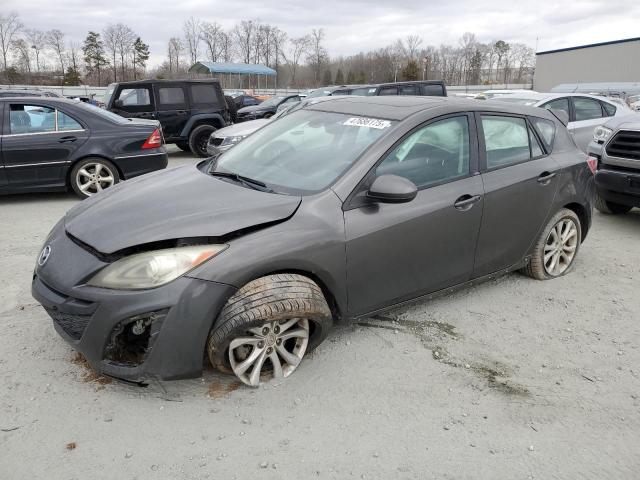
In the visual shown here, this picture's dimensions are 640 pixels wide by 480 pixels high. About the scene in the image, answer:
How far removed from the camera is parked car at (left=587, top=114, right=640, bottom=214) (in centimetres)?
587

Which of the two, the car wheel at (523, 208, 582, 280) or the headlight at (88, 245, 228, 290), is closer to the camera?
the headlight at (88, 245, 228, 290)

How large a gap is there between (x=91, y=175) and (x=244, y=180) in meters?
4.90

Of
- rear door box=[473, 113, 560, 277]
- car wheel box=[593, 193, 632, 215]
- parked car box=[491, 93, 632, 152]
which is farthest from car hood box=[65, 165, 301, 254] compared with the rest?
parked car box=[491, 93, 632, 152]

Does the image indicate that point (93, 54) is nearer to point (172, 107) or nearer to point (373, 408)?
point (172, 107)

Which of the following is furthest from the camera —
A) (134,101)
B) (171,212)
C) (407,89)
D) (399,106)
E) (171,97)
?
(407,89)

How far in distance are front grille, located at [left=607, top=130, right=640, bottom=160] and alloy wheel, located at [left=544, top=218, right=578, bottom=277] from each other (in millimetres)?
2037

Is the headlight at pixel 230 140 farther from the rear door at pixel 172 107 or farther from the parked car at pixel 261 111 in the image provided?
the parked car at pixel 261 111

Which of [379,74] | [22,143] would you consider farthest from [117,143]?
[379,74]

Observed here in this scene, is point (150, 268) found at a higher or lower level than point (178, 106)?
lower

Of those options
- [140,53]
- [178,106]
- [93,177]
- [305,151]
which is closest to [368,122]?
[305,151]

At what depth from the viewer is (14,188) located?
7086 mm

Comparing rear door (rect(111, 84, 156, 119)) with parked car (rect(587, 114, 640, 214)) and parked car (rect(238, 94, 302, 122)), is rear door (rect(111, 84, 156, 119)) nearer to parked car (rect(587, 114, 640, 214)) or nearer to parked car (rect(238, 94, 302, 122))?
parked car (rect(238, 94, 302, 122))

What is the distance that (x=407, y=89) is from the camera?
14.2 metres

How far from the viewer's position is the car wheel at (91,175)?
732 centimetres
